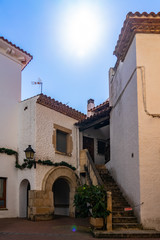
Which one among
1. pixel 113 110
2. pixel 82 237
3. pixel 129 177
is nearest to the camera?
pixel 82 237

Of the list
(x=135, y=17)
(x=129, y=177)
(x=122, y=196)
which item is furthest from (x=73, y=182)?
(x=135, y=17)

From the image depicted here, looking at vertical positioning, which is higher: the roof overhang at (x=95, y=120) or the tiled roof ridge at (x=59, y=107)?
the tiled roof ridge at (x=59, y=107)

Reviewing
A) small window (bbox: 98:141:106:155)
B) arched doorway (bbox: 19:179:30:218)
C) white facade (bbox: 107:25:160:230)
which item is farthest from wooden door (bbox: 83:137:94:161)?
white facade (bbox: 107:25:160:230)

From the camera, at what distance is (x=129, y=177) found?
10297 millimetres

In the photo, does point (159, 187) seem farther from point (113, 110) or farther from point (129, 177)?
point (113, 110)

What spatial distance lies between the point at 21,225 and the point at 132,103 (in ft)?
19.6

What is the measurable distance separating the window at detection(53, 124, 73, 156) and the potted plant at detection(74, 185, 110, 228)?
510 cm

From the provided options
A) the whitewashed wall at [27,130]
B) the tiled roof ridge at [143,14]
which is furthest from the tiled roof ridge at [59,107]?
the tiled roof ridge at [143,14]

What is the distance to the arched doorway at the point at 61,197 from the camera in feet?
49.9

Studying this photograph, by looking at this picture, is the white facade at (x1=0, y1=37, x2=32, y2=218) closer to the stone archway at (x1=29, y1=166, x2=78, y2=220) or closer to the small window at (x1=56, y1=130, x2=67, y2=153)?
the stone archway at (x1=29, y1=166, x2=78, y2=220)

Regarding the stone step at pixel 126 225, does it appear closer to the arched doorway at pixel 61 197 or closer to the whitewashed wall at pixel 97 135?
the arched doorway at pixel 61 197

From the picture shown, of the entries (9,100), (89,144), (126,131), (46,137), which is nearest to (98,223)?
(126,131)

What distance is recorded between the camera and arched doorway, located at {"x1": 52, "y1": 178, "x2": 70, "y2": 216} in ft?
49.9

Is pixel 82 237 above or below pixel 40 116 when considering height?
below
